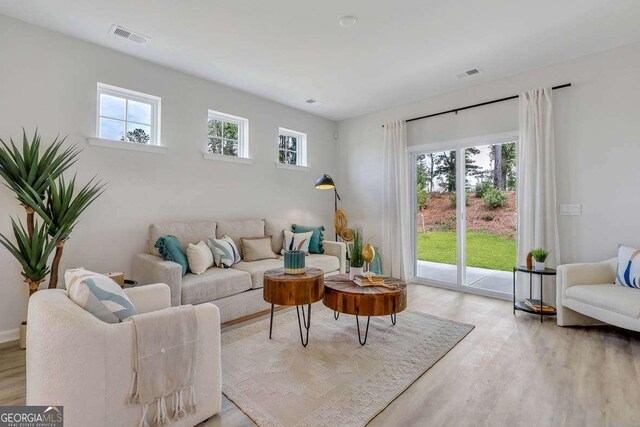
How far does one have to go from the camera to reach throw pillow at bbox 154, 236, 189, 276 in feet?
9.58

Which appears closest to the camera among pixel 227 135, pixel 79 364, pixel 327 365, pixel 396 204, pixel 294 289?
pixel 79 364

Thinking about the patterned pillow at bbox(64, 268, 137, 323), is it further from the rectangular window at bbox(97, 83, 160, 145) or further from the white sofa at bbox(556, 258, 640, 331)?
the white sofa at bbox(556, 258, 640, 331)

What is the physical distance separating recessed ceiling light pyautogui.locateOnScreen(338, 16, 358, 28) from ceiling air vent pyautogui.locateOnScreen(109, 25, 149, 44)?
1.86 meters

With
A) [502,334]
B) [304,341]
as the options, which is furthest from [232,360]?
[502,334]

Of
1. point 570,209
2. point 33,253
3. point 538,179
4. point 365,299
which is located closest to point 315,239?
point 365,299

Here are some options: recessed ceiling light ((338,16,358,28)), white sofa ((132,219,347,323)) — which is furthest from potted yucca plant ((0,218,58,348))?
recessed ceiling light ((338,16,358,28))

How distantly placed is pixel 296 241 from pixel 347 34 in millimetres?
2534

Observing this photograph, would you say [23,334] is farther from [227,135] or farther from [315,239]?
[315,239]

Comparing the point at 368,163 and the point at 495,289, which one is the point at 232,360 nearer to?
the point at 495,289

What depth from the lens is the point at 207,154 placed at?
3.83 metres

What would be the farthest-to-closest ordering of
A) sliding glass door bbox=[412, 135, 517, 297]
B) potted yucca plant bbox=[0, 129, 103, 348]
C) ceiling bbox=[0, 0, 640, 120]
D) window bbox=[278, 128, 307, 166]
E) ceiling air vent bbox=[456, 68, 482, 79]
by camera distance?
window bbox=[278, 128, 307, 166] → sliding glass door bbox=[412, 135, 517, 297] → ceiling air vent bbox=[456, 68, 482, 79] → ceiling bbox=[0, 0, 640, 120] → potted yucca plant bbox=[0, 129, 103, 348]

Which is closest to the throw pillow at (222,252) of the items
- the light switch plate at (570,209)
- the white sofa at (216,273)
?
the white sofa at (216,273)

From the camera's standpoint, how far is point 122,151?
3170mm

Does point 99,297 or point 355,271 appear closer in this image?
point 99,297
